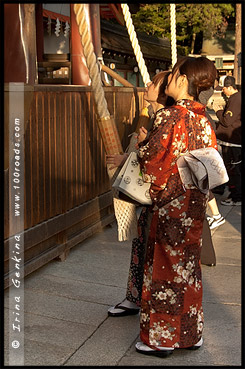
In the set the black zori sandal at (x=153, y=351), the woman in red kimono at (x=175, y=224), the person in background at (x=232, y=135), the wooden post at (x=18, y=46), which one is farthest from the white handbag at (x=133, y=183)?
the person in background at (x=232, y=135)

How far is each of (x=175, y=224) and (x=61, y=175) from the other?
2.02m

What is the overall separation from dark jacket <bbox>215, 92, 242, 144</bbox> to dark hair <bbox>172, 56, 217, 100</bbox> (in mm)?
5200

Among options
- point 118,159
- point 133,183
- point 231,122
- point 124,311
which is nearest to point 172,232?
point 133,183

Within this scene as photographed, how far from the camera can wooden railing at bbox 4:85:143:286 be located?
4.58m

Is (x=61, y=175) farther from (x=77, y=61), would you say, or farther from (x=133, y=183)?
(x=77, y=61)

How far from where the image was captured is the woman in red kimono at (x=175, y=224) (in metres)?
3.32

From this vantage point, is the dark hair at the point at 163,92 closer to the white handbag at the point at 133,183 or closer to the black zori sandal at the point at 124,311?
the white handbag at the point at 133,183

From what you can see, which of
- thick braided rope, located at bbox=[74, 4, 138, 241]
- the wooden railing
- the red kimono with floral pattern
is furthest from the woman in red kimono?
the wooden railing

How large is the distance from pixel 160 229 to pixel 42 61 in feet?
18.2

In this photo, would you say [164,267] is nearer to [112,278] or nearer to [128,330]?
[128,330]

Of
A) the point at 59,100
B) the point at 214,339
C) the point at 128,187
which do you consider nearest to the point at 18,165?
the point at 59,100

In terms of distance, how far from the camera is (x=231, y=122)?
8586mm

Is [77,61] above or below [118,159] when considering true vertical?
above
